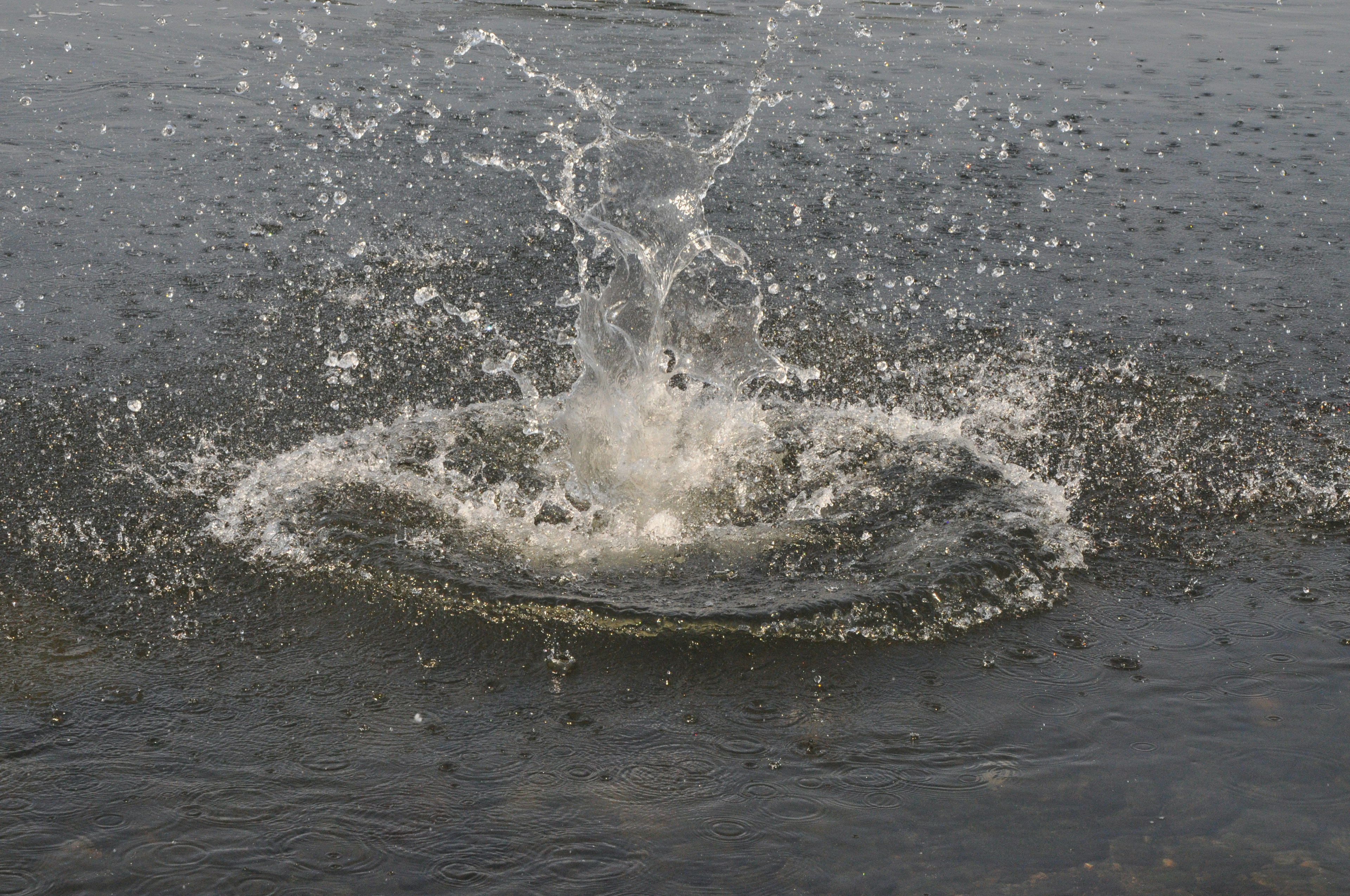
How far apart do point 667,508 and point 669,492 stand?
0.18 m

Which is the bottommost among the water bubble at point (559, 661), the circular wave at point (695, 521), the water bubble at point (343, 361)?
the water bubble at point (559, 661)

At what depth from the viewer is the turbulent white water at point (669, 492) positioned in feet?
17.4

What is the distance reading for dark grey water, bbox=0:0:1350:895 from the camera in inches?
155

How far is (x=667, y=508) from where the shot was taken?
6004 millimetres

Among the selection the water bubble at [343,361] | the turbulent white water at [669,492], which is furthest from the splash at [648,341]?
the water bubble at [343,361]

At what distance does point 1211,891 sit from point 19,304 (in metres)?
7.86

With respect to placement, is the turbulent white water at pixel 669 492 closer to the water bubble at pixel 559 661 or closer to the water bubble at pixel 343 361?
the water bubble at pixel 559 661

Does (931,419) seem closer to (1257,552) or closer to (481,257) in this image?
(1257,552)

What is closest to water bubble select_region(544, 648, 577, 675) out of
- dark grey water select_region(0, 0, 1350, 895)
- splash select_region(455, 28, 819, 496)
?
→ dark grey water select_region(0, 0, 1350, 895)

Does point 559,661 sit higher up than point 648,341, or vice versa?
point 648,341

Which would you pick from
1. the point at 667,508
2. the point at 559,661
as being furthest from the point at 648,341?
the point at 559,661

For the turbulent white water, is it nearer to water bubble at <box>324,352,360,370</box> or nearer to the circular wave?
the circular wave

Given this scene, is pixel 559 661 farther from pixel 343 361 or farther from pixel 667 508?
pixel 343 361

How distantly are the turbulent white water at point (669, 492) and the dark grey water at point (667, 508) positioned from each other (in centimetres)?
3
